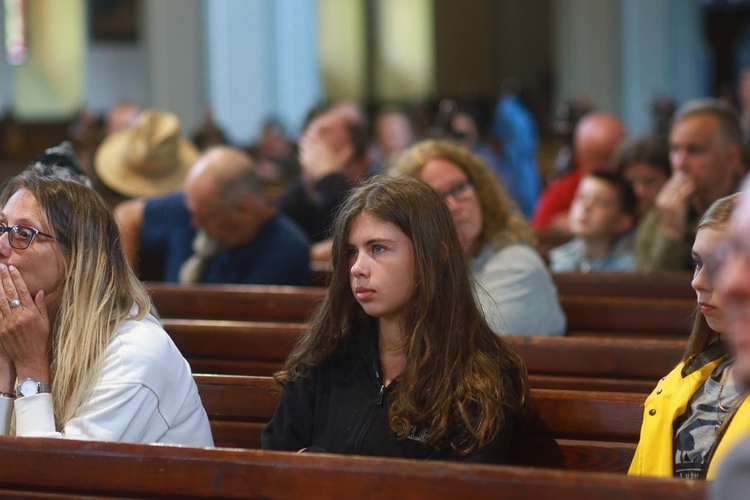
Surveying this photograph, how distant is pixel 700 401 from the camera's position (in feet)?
6.83

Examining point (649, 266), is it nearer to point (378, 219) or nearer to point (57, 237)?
point (378, 219)

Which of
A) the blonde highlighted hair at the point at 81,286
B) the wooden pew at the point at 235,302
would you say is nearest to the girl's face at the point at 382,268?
the blonde highlighted hair at the point at 81,286

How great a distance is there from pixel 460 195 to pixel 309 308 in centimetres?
66

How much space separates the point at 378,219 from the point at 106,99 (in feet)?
38.9

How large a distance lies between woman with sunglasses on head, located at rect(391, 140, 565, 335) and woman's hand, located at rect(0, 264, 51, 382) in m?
1.34

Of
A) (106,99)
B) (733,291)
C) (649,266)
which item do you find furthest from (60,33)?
(733,291)

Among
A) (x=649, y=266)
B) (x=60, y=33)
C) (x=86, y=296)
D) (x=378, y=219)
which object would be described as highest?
(x=60, y=33)

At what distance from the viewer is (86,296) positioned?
2338 millimetres

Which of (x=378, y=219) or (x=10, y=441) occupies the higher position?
(x=378, y=219)

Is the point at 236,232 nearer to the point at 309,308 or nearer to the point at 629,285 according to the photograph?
the point at 309,308

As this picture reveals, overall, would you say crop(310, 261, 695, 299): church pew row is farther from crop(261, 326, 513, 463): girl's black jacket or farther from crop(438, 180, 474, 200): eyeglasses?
crop(261, 326, 513, 463): girl's black jacket

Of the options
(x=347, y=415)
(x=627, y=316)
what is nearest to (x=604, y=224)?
(x=627, y=316)

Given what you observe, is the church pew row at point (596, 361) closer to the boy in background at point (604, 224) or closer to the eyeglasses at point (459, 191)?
the eyeglasses at point (459, 191)

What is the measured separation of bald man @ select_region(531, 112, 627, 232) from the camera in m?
6.37
